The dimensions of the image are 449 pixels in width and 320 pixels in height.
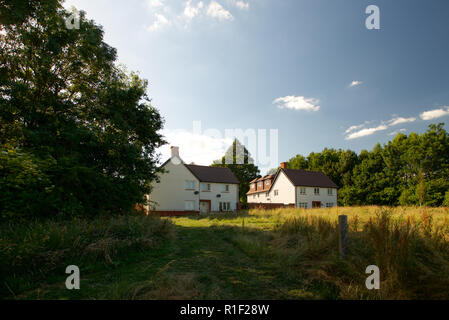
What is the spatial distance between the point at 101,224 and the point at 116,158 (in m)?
5.19

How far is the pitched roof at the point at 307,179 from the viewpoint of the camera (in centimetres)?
3678

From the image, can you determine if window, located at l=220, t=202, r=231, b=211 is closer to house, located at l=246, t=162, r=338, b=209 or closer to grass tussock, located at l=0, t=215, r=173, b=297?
house, located at l=246, t=162, r=338, b=209

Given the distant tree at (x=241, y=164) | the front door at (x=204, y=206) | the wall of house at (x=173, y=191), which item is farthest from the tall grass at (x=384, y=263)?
the distant tree at (x=241, y=164)

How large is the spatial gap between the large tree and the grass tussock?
2225 mm

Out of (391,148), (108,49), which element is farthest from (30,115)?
(391,148)

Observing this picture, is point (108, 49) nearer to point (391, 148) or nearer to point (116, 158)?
point (116, 158)

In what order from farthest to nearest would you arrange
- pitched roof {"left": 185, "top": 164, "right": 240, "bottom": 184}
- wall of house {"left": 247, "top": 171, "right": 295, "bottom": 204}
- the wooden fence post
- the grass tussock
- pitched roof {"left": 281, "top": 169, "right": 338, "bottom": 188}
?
pitched roof {"left": 281, "top": 169, "right": 338, "bottom": 188}
wall of house {"left": 247, "top": 171, "right": 295, "bottom": 204}
pitched roof {"left": 185, "top": 164, "right": 240, "bottom": 184}
the wooden fence post
the grass tussock

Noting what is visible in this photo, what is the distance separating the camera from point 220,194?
33.8 meters

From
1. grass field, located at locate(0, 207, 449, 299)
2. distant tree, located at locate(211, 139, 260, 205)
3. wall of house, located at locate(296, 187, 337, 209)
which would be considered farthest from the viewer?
distant tree, located at locate(211, 139, 260, 205)

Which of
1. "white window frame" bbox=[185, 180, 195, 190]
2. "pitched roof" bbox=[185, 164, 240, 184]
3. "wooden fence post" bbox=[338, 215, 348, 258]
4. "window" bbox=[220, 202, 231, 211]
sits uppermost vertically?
"pitched roof" bbox=[185, 164, 240, 184]

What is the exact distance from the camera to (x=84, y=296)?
3.91 metres

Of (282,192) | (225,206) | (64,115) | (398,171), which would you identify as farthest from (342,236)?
(398,171)

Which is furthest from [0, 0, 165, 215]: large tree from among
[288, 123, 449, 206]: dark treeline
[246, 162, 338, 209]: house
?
[288, 123, 449, 206]: dark treeline

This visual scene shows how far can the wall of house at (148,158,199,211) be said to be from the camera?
2947 cm
